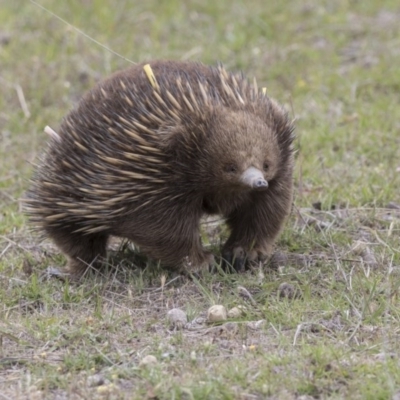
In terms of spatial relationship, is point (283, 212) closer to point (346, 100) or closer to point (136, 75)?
point (136, 75)

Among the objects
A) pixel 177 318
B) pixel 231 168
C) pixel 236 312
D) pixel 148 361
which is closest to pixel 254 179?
pixel 231 168

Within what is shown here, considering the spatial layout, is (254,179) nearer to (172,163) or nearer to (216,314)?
(172,163)

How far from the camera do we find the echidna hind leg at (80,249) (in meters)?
5.12

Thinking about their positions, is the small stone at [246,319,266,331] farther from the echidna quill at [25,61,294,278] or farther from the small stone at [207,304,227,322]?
the echidna quill at [25,61,294,278]

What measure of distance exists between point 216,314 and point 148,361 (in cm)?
54

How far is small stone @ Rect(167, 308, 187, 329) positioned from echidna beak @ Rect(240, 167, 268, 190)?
2.15 feet

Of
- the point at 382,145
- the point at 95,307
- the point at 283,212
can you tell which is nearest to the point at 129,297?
the point at 95,307

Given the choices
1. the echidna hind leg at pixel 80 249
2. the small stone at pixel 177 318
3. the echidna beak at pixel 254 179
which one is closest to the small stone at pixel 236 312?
the small stone at pixel 177 318

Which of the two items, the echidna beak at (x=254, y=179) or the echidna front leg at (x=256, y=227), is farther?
the echidna front leg at (x=256, y=227)

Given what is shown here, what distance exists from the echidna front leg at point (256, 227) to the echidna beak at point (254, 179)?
467 millimetres

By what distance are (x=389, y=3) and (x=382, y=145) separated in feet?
10.1

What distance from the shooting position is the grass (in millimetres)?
3691

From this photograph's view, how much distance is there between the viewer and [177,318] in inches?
169

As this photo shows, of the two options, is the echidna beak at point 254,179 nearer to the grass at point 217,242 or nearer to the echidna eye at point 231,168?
the echidna eye at point 231,168
